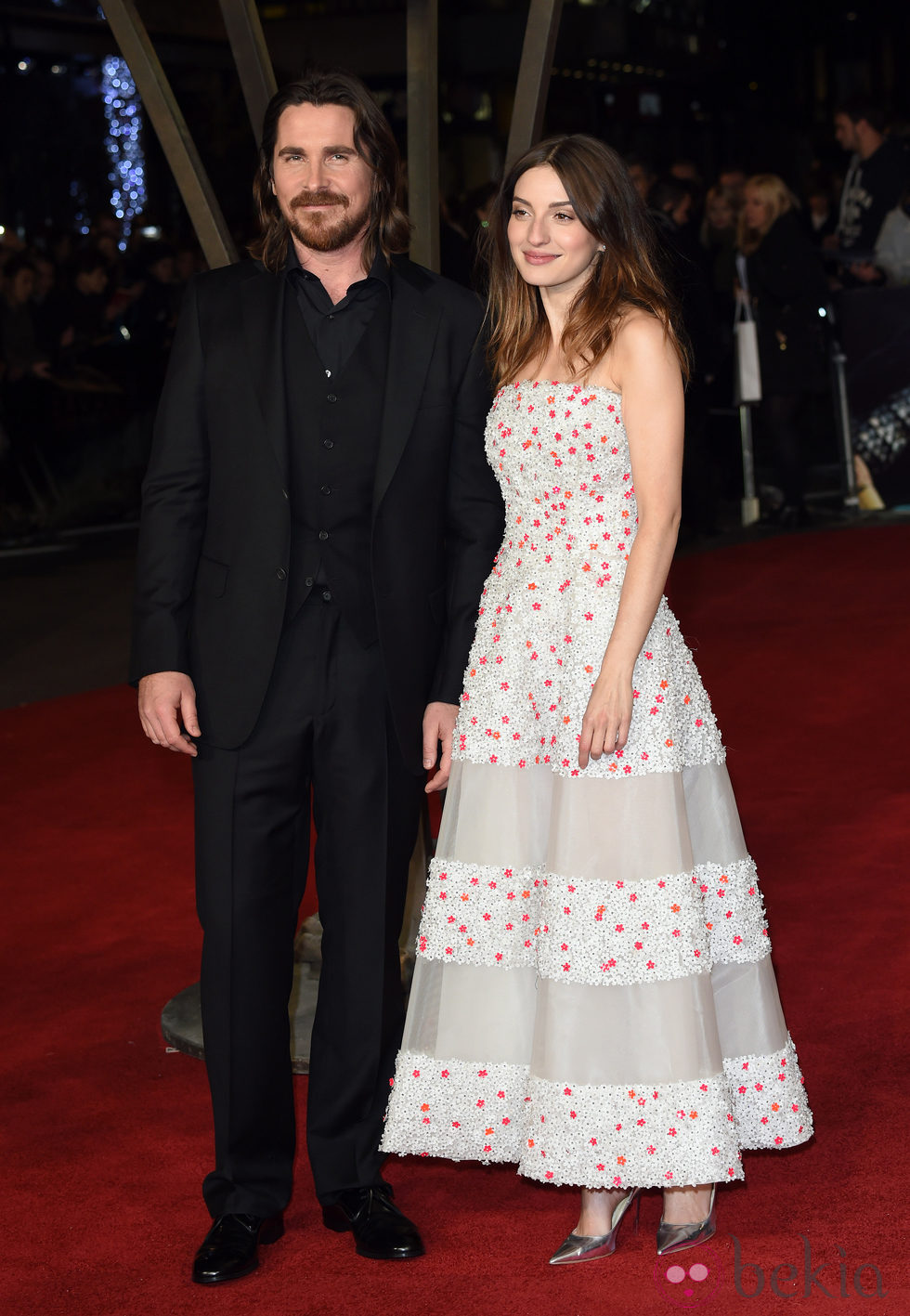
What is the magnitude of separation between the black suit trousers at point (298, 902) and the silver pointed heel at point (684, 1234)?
510 millimetres

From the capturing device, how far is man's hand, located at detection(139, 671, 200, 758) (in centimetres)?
278

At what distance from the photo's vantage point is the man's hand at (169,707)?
9.12 ft

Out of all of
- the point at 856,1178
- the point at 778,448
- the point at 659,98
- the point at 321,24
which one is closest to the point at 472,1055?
the point at 856,1178

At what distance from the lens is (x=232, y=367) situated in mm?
2770

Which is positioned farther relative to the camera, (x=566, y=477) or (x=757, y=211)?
(x=757, y=211)

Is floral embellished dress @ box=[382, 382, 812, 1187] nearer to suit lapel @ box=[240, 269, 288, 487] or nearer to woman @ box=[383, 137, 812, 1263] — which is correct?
woman @ box=[383, 137, 812, 1263]

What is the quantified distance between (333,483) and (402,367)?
0.23 m

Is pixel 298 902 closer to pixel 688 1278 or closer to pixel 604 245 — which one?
pixel 688 1278

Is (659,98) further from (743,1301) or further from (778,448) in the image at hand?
(743,1301)

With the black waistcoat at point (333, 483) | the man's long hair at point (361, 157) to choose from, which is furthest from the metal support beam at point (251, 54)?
the black waistcoat at point (333, 483)

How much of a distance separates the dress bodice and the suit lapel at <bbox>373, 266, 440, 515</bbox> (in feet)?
0.49

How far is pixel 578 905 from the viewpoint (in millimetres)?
2680

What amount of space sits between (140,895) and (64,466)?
6.40m

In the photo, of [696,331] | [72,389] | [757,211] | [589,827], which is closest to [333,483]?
[589,827]
